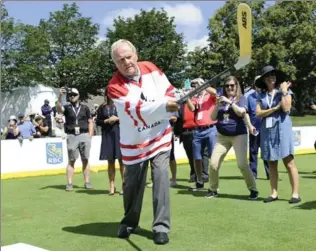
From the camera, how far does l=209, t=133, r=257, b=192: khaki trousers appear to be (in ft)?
23.0

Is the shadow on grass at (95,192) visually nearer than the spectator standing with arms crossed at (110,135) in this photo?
No

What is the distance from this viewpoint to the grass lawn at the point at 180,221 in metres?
4.72

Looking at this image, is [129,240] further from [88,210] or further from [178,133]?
[178,133]

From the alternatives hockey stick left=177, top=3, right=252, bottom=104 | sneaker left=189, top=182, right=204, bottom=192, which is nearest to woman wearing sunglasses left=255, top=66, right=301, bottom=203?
sneaker left=189, top=182, right=204, bottom=192

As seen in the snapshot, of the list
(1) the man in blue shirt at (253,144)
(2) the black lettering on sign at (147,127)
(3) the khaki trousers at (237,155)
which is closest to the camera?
(2) the black lettering on sign at (147,127)

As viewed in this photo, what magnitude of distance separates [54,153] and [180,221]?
7.71m

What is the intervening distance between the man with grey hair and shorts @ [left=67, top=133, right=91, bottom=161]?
413cm

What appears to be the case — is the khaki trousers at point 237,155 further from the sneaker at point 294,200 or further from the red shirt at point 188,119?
the red shirt at point 188,119

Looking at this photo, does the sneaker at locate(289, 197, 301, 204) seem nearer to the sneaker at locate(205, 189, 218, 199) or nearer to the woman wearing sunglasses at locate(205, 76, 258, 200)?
the woman wearing sunglasses at locate(205, 76, 258, 200)

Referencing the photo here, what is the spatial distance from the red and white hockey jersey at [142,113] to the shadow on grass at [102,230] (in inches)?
30.2

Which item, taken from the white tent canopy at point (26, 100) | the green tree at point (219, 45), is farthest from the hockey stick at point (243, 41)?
the green tree at point (219, 45)

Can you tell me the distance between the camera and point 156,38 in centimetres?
5241

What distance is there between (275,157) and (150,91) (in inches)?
94.4

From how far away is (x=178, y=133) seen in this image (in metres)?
9.21
